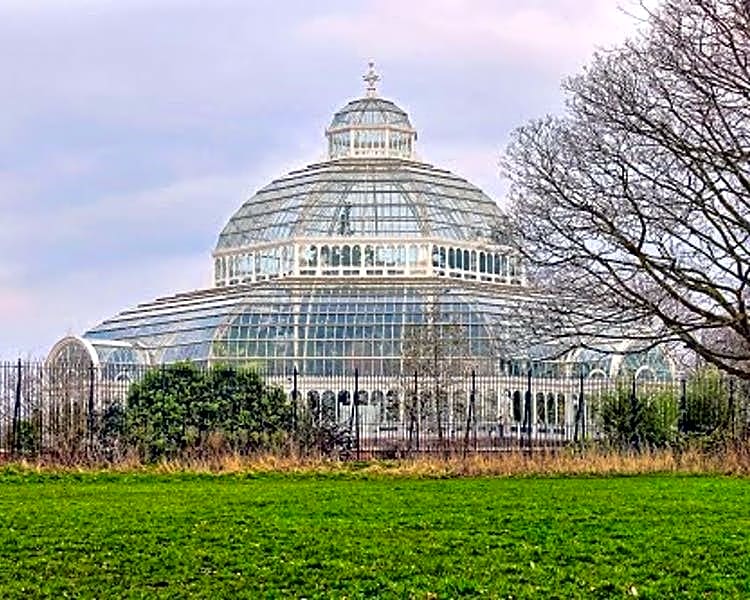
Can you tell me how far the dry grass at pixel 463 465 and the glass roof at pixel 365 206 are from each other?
4895cm

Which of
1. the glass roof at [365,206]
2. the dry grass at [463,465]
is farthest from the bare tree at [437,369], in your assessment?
the glass roof at [365,206]

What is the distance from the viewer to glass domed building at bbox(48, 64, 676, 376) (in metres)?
68.2

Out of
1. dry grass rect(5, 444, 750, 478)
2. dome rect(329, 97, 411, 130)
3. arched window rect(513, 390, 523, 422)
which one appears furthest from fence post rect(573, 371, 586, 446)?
dome rect(329, 97, 411, 130)

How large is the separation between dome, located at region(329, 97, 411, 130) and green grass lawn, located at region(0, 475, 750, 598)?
231 ft

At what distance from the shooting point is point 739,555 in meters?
13.6

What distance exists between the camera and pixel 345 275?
3169 inches

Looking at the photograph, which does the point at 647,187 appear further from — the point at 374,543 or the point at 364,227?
the point at 364,227

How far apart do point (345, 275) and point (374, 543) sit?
66.1 meters

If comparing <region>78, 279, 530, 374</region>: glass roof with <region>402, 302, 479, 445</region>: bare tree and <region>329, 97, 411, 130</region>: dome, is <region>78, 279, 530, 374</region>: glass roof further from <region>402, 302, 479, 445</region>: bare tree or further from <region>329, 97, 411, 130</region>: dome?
<region>329, 97, 411, 130</region>: dome

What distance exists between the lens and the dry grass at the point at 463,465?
29375 millimetres

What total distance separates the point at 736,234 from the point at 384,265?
179 feet

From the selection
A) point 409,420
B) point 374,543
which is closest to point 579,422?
point 409,420

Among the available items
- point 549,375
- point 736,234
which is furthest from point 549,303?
point 549,375

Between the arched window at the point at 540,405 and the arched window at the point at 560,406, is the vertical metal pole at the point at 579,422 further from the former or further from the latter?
the arched window at the point at 540,405
